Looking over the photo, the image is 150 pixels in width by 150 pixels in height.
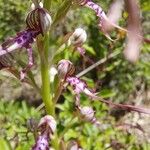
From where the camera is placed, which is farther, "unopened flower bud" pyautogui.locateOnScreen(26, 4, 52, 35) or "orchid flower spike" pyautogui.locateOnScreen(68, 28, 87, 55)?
"orchid flower spike" pyautogui.locateOnScreen(68, 28, 87, 55)

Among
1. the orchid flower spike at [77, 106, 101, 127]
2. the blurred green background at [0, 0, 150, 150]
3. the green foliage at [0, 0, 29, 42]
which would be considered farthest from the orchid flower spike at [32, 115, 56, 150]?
the green foliage at [0, 0, 29, 42]

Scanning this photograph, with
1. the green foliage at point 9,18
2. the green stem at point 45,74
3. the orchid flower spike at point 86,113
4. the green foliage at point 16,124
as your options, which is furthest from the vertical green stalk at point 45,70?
the green foliage at point 9,18

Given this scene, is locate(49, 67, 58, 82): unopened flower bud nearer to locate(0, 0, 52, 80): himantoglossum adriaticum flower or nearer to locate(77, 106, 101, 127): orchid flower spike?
locate(77, 106, 101, 127): orchid flower spike

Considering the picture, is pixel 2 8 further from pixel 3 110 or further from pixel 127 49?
pixel 127 49

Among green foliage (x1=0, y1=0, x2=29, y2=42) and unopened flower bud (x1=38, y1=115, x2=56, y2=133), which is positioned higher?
unopened flower bud (x1=38, y1=115, x2=56, y2=133)

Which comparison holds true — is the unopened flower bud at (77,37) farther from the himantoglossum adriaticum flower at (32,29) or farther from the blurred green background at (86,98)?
the himantoglossum adriaticum flower at (32,29)

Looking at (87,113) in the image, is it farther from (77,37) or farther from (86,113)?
(77,37)
